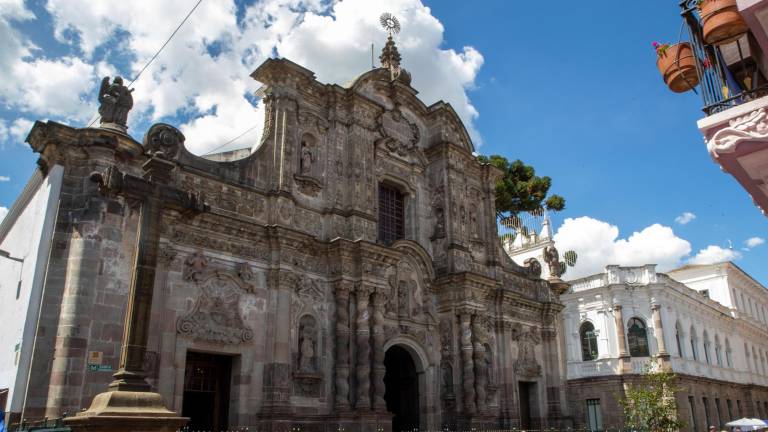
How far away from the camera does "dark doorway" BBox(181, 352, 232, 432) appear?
15.1m

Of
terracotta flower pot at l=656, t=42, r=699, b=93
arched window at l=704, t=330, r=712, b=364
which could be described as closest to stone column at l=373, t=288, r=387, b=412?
terracotta flower pot at l=656, t=42, r=699, b=93

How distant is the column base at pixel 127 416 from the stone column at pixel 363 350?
960cm

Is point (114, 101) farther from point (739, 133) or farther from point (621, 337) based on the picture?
point (621, 337)

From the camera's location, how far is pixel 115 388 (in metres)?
7.71

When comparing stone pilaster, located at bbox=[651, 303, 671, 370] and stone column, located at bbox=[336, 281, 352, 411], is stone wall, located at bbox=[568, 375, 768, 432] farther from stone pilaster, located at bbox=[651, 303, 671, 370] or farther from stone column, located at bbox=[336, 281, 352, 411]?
stone column, located at bbox=[336, 281, 352, 411]

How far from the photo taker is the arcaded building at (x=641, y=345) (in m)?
31.3

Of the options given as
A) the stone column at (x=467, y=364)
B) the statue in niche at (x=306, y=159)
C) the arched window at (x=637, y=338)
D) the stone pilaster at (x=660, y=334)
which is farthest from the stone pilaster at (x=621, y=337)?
the statue in niche at (x=306, y=159)

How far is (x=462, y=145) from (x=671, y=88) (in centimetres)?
1556

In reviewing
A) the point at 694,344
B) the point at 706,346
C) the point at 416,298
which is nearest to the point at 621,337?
the point at 694,344

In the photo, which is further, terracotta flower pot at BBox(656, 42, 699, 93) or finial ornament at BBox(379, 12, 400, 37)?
finial ornament at BBox(379, 12, 400, 37)

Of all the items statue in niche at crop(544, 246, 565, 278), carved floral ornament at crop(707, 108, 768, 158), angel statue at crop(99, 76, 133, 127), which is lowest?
carved floral ornament at crop(707, 108, 768, 158)

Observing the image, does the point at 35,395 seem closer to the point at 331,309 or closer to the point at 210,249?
the point at 210,249

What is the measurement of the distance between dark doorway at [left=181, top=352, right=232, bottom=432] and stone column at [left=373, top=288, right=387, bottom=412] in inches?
160

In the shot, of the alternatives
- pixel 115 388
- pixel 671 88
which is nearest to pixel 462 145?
pixel 671 88
